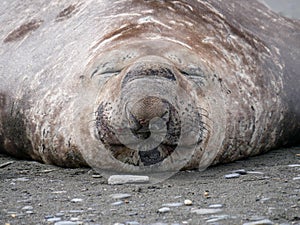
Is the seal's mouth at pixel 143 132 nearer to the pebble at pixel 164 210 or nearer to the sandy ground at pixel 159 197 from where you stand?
the sandy ground at pixel 159 197

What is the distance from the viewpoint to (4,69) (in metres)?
5.84

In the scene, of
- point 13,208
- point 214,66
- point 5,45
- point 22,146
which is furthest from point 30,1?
point 13,208

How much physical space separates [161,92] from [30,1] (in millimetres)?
2244

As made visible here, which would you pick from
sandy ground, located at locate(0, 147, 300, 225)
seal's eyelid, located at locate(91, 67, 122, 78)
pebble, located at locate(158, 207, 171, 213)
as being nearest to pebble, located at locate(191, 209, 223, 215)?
sandy ground, located at locate(0, 147, 300, 225)

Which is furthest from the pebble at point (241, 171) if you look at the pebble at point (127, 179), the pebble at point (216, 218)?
the pebble at point (216, 218)

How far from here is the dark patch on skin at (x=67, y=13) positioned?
5.80 meters

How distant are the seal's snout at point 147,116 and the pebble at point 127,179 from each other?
0.20m

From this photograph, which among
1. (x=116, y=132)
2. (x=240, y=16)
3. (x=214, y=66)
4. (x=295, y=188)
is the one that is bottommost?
(x=295, y=188)

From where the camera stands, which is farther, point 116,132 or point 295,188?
point 116,132

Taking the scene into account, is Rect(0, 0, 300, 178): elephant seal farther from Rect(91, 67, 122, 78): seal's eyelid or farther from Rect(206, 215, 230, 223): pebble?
Rect(206, 215, 230, 223): pebble

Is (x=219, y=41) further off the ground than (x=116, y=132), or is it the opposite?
(x=219, y=41)

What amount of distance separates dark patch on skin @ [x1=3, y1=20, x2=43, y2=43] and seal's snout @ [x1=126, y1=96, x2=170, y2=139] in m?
1.81

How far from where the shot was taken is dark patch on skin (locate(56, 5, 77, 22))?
19.0 ft

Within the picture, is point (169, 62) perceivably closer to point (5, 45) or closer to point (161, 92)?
point (161, 92)
